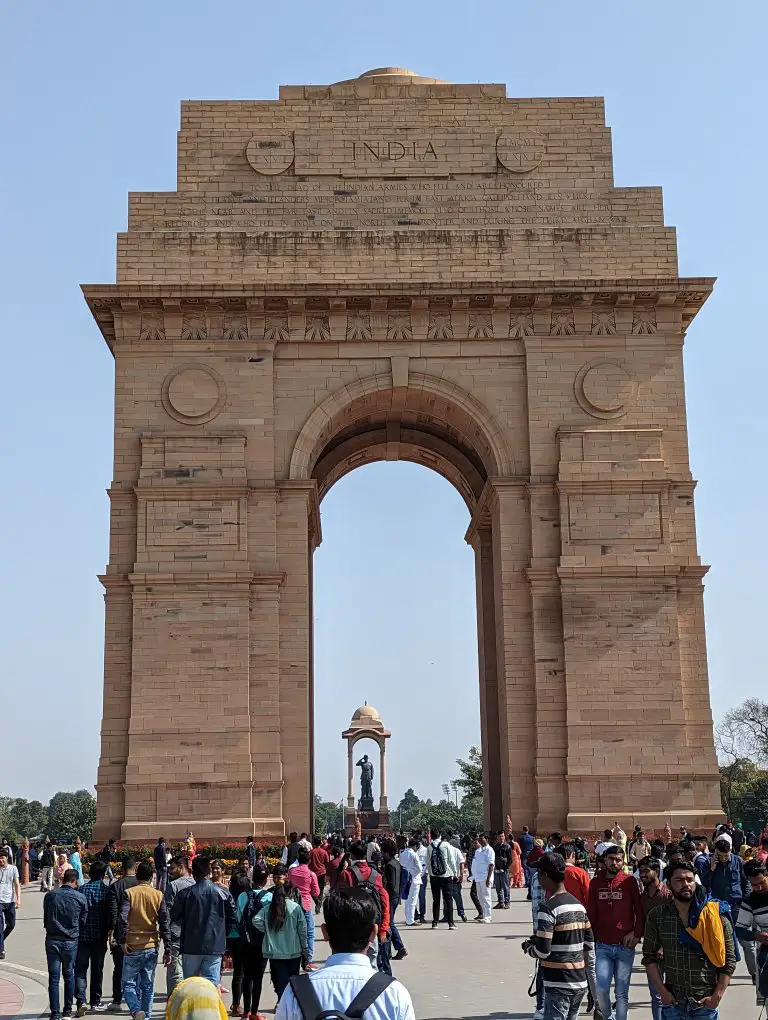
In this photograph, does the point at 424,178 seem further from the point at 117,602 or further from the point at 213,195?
the point at 117,602

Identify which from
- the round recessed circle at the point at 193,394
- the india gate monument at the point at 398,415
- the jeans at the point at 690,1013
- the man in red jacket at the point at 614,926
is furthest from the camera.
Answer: the round recessed circle at the point at 193,394

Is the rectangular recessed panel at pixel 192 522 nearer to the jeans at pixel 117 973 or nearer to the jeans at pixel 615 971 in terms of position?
the jeans at pixel 117 973

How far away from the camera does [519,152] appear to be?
33219mm

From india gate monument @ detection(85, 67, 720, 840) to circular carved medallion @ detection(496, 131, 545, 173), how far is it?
0.07 metres

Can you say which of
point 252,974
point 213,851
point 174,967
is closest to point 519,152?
point 213,851

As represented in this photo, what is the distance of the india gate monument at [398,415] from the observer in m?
29.3

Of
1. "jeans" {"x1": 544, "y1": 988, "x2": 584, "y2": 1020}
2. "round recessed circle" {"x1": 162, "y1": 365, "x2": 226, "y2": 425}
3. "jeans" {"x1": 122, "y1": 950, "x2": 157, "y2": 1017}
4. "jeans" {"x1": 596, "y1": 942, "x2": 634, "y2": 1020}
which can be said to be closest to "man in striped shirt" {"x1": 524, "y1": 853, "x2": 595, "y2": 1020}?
"jeans" {"x1": 544, "y1": 988, "x2": 584, "y2": 1020}

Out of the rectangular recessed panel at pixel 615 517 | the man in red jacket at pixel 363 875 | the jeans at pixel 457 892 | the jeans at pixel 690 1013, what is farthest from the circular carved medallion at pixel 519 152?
the jeans at pixel 690 1013

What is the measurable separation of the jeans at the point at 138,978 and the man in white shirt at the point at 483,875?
10034 millimetres

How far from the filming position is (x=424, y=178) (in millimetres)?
33094

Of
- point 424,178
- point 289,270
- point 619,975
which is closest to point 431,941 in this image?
point 619,975

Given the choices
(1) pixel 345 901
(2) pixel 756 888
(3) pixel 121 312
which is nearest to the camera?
(1) pixel 345 901

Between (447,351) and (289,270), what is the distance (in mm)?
4345

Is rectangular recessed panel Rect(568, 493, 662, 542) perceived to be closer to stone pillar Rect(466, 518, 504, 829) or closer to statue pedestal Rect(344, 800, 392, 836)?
stone pillar Rect(466, 518, 504, 829)
